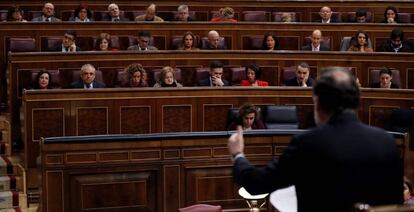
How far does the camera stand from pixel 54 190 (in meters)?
3.70

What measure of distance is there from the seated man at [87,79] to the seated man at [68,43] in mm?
773

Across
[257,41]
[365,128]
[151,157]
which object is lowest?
[151,157]

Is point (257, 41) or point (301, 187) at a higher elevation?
point (257, 41)

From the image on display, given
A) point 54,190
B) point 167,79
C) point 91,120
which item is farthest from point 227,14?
point 54,190

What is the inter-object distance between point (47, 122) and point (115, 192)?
1.35m

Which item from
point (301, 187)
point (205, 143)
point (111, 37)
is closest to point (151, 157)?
point (205, 143)

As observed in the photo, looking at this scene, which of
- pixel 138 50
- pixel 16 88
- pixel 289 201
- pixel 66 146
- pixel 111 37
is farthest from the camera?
pixel 111 37

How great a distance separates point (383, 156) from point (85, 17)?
17.8 ft

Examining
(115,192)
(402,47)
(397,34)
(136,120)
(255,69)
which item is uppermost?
(397,34)

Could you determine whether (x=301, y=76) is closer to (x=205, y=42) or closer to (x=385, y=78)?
(x=385, y=78)

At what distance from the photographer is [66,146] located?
3721 millimetres

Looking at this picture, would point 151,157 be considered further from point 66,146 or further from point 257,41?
point 257,41

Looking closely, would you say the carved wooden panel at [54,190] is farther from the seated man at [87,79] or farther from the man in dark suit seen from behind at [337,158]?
the man in dark suit seen from behind at [337,158]

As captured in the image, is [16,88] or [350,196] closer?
[350,196]
